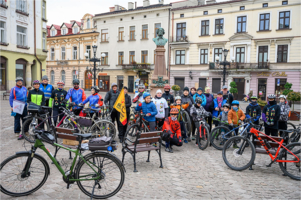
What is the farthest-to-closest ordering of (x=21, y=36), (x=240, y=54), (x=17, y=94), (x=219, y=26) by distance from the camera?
(x=219, y=26), (x=240, y=54), (x=21, y=36), (x=17, y=94)

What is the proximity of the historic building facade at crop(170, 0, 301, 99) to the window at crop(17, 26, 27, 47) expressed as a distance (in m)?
17.8

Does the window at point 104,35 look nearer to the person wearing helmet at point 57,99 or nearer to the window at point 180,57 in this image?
the window at point 180,57

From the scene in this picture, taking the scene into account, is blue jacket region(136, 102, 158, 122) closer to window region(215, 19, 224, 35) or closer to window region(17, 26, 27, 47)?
window region(17, 26, 27, 47)

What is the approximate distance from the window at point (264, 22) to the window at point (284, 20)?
1233 mm

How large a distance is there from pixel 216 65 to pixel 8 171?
1147 inches

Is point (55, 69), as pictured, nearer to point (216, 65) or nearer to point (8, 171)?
point (216, 65)

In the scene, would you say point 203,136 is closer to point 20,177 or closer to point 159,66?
point 20,177

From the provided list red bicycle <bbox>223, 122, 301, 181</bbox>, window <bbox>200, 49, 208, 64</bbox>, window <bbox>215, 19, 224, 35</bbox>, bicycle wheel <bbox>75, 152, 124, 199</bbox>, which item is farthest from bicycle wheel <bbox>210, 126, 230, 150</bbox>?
window <bbox>215, 19, 224, 35</bbox>

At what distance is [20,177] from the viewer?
389cm

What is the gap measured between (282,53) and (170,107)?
24971 mm

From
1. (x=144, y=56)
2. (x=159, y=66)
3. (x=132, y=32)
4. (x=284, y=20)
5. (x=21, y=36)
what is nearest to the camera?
(x=159, y=66)

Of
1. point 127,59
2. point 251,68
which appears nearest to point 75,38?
point 127,59

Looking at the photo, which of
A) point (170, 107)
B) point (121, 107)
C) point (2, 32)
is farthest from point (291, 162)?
point (2, 32)

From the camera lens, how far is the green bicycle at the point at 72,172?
150 inches
